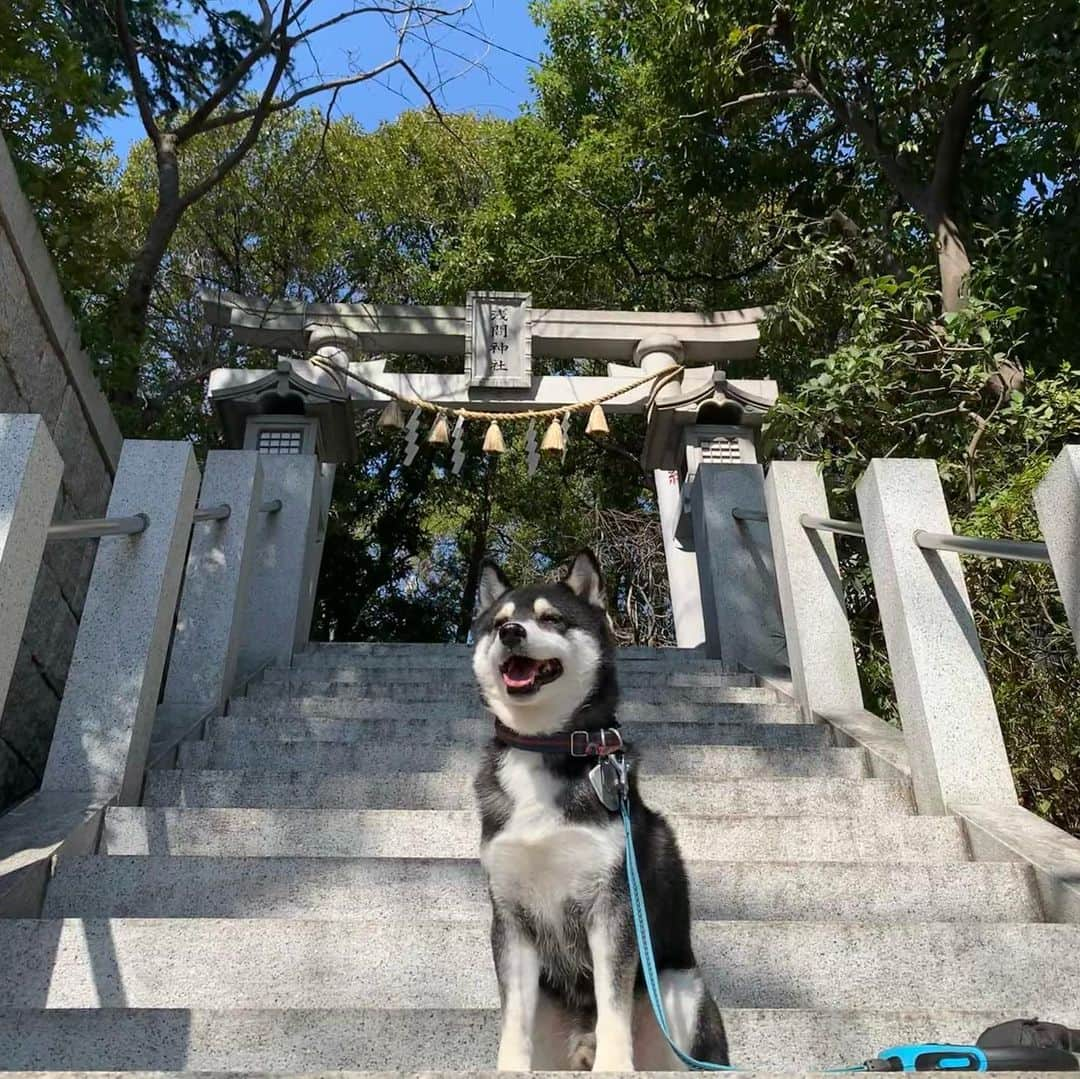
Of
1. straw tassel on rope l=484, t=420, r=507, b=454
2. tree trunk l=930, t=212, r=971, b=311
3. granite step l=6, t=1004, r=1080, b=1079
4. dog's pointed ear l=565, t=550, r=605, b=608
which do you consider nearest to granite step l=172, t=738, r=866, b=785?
dog's pointed ear l=565, t=550, r=605, b=608

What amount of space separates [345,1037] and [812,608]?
11.6 feet

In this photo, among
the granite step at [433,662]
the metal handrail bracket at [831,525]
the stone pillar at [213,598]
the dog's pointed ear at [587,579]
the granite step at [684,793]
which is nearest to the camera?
the dog's pointed ear at [587,579]

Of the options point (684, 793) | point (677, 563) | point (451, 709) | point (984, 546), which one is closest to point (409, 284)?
point (677, 563)

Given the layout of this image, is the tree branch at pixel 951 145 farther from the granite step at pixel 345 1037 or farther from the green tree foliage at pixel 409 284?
the granite step at pixel 345 1037

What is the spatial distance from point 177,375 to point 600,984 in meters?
12.5

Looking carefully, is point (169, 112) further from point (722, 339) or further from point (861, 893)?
point (861, 893)

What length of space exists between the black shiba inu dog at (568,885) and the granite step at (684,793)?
1.35 metres

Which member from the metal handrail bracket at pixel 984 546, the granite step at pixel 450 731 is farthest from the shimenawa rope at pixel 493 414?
the metal handrail bracket at pixel 984 546

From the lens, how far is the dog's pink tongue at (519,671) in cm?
237

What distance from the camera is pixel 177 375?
1295 centimetres

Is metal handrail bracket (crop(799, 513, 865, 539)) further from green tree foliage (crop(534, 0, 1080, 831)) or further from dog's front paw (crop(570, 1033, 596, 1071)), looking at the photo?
dog's front paw (crop(570, 1033, 596, 1071))

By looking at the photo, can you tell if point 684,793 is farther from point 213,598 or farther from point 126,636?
point 213,598

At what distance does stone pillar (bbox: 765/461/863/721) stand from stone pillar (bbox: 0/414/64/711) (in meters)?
3.66

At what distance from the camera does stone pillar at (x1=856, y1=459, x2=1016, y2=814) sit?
11.5 ft
